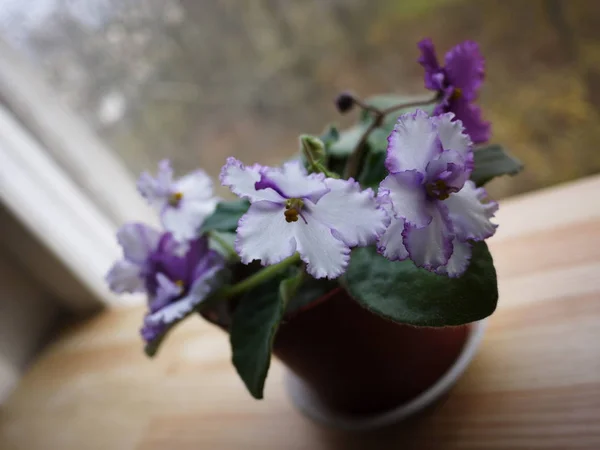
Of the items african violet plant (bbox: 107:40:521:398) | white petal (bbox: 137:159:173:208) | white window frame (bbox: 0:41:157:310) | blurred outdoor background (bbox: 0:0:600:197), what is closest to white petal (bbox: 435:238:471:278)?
african violet plant (bbox: 107:40:521:398)

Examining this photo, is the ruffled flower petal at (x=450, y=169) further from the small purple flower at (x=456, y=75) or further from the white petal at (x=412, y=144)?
the small purple flower at (x=456, y=75)

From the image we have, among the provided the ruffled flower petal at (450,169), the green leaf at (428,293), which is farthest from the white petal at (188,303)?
the ruffled flower petal at (450,169)

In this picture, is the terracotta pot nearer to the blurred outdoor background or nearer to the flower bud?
the flower bud

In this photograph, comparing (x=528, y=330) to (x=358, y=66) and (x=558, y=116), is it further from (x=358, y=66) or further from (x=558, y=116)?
(x=358, y=66)

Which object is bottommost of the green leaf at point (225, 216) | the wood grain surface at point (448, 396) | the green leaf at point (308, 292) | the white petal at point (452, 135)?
the wood grain surface at point (448, 396)

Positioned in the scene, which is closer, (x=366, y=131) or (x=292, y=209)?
(x=292, y=209)

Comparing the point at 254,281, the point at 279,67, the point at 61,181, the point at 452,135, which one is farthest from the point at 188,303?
the point at 61,181

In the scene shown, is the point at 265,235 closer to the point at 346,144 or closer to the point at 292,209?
the point at 292,209
